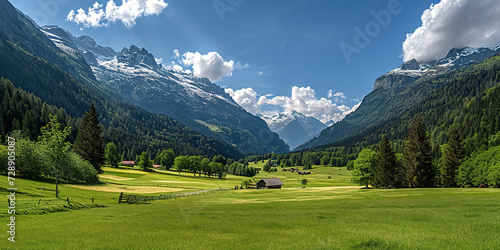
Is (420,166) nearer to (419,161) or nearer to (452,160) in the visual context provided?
(419,161)

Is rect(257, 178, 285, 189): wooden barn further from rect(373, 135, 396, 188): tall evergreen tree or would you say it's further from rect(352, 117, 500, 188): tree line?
rect(373, 135, 396, 188): tall evergreen tree

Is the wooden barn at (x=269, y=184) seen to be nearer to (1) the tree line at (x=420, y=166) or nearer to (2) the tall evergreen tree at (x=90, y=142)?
(1) the tree line at (x=420, y=166)

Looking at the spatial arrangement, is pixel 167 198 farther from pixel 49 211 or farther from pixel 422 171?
pixel 422 171

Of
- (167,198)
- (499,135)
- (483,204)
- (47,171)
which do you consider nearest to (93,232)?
(483,204)

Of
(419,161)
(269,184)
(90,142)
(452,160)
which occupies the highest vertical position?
(452,160)

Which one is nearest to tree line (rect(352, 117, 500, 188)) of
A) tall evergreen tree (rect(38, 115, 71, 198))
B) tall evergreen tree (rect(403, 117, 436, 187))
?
tall evergreen tree (rect(403, 117, 436, 187))

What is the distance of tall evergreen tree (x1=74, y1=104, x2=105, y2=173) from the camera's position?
81.8m

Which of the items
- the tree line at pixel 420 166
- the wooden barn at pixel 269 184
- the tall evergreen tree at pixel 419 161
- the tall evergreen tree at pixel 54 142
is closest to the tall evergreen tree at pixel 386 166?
the tree line at pixel 420 166

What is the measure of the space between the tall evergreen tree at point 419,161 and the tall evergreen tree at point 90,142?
99.6m

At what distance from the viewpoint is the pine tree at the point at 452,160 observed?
7894 cm

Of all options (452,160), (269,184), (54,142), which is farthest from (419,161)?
(54,142)

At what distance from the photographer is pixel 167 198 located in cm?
5769

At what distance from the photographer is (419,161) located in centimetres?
6631

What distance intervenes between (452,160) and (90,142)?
122274 mm
